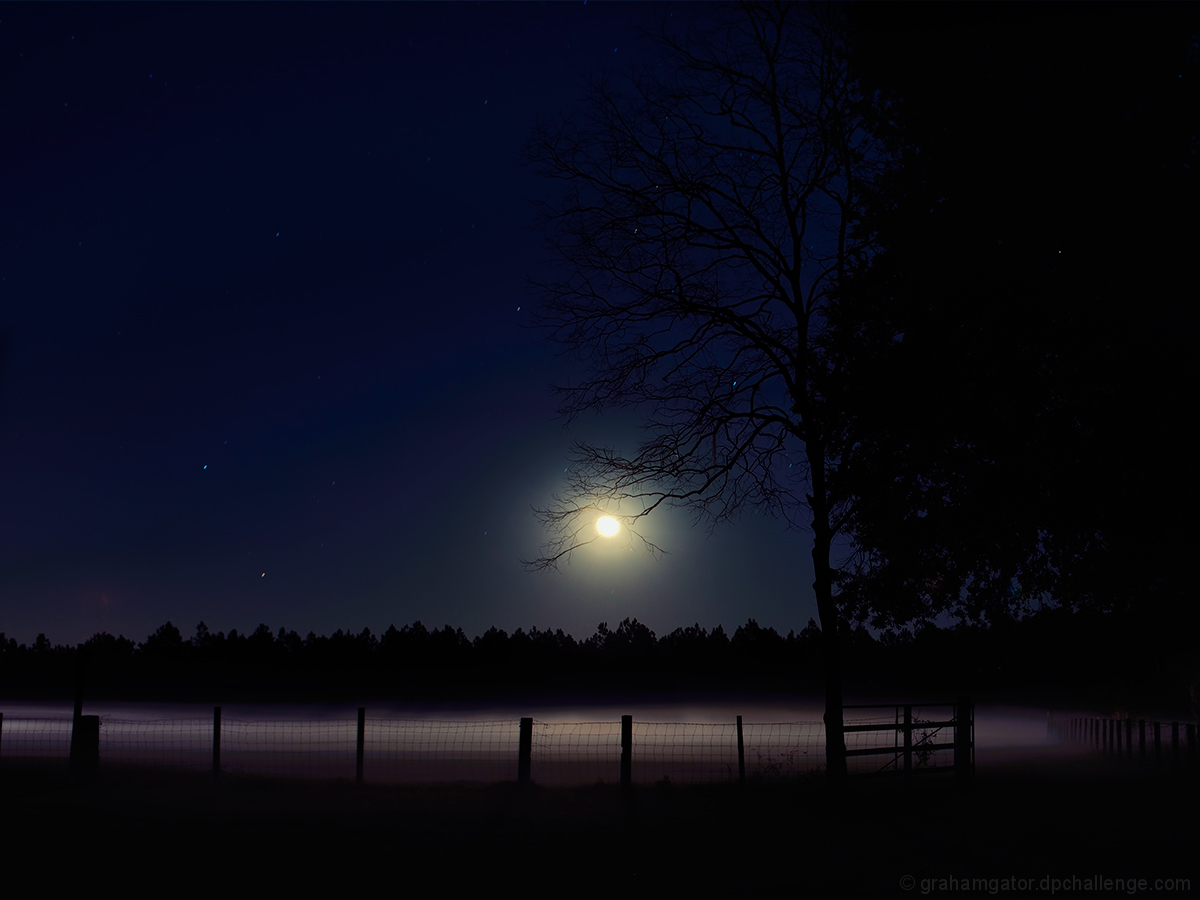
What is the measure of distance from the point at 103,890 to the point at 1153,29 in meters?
20.8

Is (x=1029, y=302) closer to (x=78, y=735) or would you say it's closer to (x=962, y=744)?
(x=962, y=744)

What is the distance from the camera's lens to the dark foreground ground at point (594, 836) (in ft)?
30.6

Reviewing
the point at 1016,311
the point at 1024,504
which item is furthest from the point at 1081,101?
the point at 1024,504

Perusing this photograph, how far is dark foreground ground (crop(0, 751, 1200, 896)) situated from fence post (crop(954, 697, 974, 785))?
16.8 inches

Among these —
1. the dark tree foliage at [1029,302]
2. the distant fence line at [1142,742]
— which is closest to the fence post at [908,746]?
the dark tree foliage at [1029,302]

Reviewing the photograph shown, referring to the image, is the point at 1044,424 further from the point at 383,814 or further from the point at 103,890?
the point at 103,890

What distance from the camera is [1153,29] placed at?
57.9ft

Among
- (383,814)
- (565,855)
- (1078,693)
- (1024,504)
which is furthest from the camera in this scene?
(1078,693)

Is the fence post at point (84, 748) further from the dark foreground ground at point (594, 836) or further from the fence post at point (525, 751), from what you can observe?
the fence post at point (525, 751)

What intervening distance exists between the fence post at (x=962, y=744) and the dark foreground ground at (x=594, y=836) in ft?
1.40

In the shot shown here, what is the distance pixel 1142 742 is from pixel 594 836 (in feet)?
61.5

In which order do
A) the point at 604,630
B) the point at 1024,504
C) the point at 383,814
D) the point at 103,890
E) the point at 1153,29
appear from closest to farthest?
the point at 103,890 → the point at 383,814 → the point at 1024,504 → the point at 1153,29 → the point at 604,630

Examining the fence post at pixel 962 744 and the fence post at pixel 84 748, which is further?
the fence post at pixel 84 748

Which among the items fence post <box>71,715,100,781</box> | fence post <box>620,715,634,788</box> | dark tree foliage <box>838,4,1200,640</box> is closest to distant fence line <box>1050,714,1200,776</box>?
dark tree foliage <box>838,4,1200,640</box>
